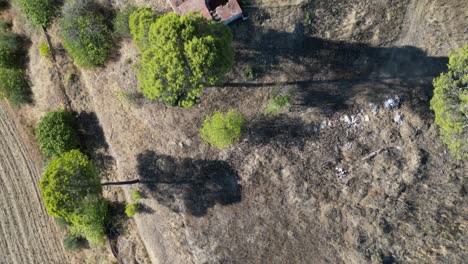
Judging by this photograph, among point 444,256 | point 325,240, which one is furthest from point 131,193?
point 444,256

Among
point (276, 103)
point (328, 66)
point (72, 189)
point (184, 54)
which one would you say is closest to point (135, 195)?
point (72, 189)

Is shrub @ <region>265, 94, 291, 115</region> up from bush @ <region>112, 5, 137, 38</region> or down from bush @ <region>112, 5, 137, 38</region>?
down

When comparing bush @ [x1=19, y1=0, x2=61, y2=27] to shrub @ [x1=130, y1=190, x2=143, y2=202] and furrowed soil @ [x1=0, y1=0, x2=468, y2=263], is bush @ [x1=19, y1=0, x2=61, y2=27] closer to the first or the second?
furrowed soil @ [x1=0, y1=0, x2=468, y2=263]

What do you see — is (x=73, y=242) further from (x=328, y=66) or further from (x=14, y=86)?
(x=328, y=66)

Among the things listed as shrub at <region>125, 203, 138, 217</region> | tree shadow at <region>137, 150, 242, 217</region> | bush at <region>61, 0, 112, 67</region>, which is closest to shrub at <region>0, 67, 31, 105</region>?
bush at <region>61, 0, 112, 67</region>

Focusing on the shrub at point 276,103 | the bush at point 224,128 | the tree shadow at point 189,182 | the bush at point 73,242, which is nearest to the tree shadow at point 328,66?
the shrub at point 276,103

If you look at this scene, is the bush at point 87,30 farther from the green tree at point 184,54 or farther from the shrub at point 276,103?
the shrub at point 276,103
